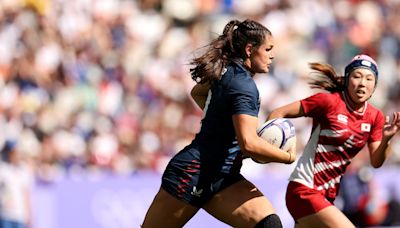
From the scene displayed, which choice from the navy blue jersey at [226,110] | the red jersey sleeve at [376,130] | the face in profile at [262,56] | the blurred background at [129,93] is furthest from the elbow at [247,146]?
the blurred background at [129,93]

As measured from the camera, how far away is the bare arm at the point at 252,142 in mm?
6637

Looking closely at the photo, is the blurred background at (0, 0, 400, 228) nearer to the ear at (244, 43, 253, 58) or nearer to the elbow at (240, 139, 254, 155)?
the ear at (244, 43, 253, 58)

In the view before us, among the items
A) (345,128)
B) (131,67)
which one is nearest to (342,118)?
(345,128)

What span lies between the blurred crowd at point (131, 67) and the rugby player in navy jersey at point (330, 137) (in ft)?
16.5

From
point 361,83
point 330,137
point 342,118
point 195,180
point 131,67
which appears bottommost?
point 195,180

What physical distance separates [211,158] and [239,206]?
37cm

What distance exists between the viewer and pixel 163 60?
1566cm

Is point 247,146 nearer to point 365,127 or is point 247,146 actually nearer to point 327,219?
point 327,219

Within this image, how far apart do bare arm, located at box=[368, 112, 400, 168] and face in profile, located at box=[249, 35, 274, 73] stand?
4.40 feet

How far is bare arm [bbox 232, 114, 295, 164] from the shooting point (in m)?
6.64

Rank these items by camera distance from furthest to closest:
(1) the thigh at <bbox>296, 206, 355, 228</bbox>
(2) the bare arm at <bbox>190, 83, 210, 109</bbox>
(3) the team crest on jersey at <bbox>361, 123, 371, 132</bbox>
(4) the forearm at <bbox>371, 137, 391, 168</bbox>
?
1. (3) the team crest on jersey at <bbox>361, 123, 371, 132</bbox>
2. (4) the forearm at <bbox>371, 137, 391, 168</bbox>
3. (1) the thigh at <bbox>296, 206, 355, 228</bbox>
4. (2) the bare arm at <bbox>190, 83, 210, 109</bbox>

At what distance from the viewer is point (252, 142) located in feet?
21.8

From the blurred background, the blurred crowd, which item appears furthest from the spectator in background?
the blurred crowd

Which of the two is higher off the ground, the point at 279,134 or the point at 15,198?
the point at 279,134
